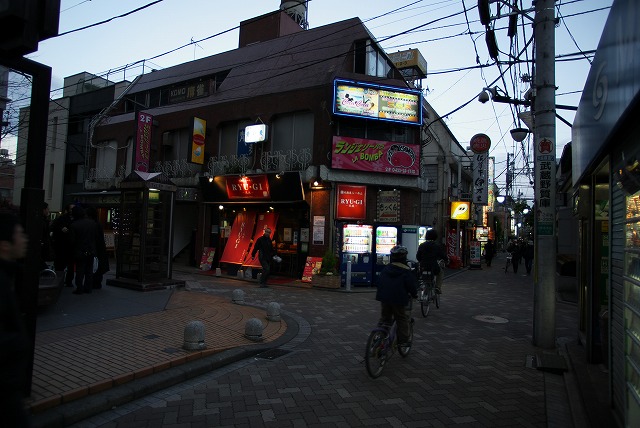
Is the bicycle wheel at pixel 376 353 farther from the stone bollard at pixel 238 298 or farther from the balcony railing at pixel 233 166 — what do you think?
the balcony railing at pixel 233 166

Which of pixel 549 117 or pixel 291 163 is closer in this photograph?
pixel 549 117

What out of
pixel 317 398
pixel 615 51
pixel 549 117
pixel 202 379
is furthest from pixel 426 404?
pixel 549 117

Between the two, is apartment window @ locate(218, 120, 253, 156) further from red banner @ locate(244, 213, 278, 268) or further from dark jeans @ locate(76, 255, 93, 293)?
dark jeans @ locate(76, 255, 93, 293)

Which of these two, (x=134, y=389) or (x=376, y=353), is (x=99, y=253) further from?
(x=376, y=353)

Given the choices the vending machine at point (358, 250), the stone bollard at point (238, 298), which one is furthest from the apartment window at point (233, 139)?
the stone bollard at point (238, 298)

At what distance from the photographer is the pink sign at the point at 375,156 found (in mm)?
15914

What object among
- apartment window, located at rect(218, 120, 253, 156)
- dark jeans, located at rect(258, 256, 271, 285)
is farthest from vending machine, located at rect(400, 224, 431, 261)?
apartment window, located at rect(218, 120, 253, 156)

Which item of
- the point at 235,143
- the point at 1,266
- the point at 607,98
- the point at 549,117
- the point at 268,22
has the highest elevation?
the point at 268,22

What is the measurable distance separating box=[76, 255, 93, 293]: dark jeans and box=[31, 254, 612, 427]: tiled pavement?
0.36 metres

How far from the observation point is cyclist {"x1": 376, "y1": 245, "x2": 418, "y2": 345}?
18.8 feet

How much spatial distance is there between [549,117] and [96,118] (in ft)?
81.8

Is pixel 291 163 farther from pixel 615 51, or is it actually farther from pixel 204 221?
pixel 615 51

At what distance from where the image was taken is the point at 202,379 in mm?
5289

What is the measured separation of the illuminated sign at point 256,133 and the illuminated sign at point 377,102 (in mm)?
3279
